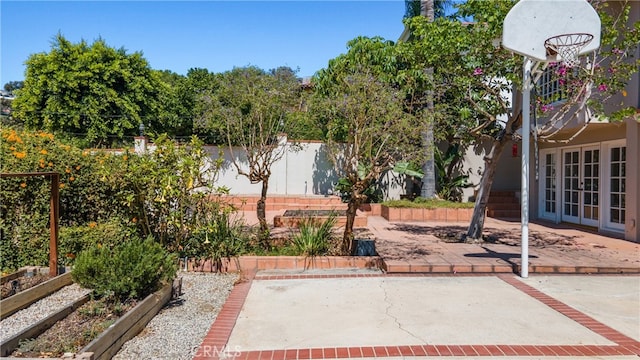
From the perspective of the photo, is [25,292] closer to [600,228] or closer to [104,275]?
[104,275]

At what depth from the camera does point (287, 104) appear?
9.00 m

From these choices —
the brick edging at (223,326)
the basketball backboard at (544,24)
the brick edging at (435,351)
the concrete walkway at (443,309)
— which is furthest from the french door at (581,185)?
the brick edging at (223,326)

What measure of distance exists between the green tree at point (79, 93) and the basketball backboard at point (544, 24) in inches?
677

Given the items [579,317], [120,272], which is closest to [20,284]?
[120,272]

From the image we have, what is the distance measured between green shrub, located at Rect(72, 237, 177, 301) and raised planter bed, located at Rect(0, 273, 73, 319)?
67 cm

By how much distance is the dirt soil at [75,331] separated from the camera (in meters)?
3.64

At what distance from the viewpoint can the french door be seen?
11.7 metres

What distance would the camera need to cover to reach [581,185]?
40.1 ft

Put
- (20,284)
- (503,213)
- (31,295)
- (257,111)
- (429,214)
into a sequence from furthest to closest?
(503,213) < (429,214) < (257,111) < (20,284) < (31,295)

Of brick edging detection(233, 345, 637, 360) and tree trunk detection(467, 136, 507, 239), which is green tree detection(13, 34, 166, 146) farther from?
brick edging detection(233, 345, 637, 360)

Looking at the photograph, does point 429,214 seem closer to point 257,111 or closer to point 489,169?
point 489,169

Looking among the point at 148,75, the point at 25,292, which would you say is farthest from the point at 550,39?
the point at 148,75

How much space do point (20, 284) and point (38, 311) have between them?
2.81 ft

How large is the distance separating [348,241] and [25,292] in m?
4.63
